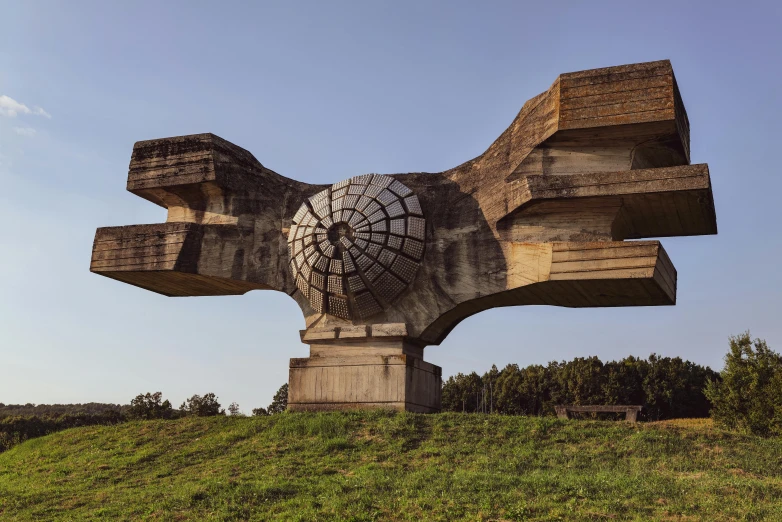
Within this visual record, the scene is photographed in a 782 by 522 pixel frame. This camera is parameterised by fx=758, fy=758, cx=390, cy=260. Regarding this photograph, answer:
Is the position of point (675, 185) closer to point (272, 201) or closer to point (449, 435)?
point (449, 435)

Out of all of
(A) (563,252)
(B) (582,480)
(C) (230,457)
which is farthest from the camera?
(A) (563,252)

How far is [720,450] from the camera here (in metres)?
12.6

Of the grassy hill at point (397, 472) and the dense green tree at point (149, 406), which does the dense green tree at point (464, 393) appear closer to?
the dense green tree at point (149, 406)

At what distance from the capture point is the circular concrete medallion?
16625 mm

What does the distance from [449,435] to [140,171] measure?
1020 cm

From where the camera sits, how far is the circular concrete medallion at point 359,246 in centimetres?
1662

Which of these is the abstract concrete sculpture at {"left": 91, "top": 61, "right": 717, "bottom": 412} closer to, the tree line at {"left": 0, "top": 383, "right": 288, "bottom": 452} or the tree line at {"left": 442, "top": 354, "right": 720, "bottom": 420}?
the tree line at {"left": 0, "top": 383, "right": 288, "bottom": 452}

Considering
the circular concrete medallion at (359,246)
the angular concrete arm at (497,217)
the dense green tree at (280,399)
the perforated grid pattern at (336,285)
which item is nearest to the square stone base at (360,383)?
the angular concrete arm at (497,217)

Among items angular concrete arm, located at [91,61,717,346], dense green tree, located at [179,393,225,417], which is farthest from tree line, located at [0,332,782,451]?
angular concrete arm, located at [91,61,717,346]

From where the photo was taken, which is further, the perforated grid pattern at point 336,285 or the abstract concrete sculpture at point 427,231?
the perforated grid pattern at point 336,285

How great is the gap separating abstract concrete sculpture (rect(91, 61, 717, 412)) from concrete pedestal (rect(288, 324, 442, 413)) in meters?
0.03

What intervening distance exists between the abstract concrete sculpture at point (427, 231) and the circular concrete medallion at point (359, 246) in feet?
0.12

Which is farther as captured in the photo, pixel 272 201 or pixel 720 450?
pixel 272 201

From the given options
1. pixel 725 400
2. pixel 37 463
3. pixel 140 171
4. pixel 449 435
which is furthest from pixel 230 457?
pixel 725 400
